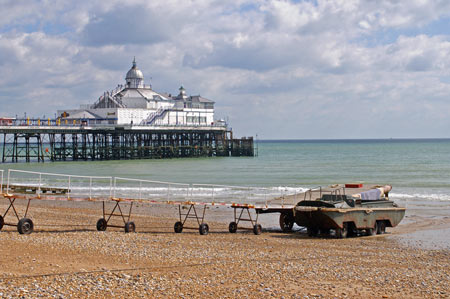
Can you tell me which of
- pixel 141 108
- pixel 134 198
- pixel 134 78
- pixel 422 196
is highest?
pixel 134 78

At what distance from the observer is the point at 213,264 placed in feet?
48.2

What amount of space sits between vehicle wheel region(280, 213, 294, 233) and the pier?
5208 cm

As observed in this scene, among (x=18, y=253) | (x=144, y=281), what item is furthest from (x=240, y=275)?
(x=18, y=253)

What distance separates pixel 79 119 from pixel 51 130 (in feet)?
37.6

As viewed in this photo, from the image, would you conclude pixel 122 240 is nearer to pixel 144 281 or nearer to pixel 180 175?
pixel 144 281

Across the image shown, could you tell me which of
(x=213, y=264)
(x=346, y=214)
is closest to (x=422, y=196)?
(x=346, y=214)

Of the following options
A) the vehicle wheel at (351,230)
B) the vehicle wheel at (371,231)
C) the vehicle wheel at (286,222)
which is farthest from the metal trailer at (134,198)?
the vehicle wheel at (371,231)

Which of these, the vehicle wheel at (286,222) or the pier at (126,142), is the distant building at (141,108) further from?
the vehicle wheel at (286,222)

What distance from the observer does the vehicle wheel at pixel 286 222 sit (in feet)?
72.6

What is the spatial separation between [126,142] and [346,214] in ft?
215

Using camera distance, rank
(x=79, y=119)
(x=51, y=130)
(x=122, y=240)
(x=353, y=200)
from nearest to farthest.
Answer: (x=122, y=240), (x=353, y=200), (x=51, y=130), (x=79, y=119)

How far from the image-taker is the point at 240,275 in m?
13.5

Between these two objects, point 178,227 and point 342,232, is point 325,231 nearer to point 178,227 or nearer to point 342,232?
point 342,232

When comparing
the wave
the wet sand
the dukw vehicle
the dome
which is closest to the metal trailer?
the wet sand
